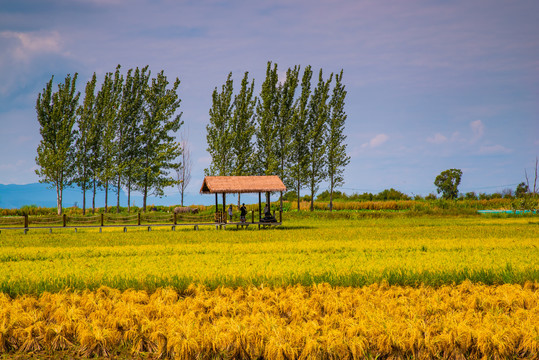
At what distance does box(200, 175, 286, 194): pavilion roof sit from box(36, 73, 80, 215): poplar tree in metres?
22.4

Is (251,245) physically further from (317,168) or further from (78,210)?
(78,210)

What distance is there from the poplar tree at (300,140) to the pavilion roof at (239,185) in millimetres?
14667

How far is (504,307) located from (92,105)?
47.8 meters

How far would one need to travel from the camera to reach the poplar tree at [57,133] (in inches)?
1801

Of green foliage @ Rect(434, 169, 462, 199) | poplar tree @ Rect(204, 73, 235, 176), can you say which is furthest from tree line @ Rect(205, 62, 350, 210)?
green foliage @ Rect(434, 169, 462, 199)

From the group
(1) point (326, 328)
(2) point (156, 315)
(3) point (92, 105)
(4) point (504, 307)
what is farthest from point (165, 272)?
(3) point (92, 105)

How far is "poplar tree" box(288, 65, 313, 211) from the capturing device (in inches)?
1785

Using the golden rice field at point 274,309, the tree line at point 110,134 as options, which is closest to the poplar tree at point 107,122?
the tree line at point 110,134

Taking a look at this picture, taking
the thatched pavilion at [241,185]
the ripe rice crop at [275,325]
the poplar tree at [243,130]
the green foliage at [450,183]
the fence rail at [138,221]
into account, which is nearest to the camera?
the ripe rice crop at [275,325]

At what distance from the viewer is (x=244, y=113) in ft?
148

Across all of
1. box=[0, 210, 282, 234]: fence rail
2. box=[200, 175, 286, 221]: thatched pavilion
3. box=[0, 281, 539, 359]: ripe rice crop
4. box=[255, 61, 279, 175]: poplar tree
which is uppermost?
box=[255, 61, 279, 175]: poplar tree

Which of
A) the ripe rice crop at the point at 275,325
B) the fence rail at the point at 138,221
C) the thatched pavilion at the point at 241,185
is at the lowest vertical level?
the ripe rice crop at the point at 275,325

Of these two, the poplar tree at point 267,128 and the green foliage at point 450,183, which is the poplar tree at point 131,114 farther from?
the green foliage at point 450,183

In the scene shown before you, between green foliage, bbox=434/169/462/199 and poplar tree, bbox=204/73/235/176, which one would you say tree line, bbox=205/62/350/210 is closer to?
poplar tree, bbox=204/73/235/176
